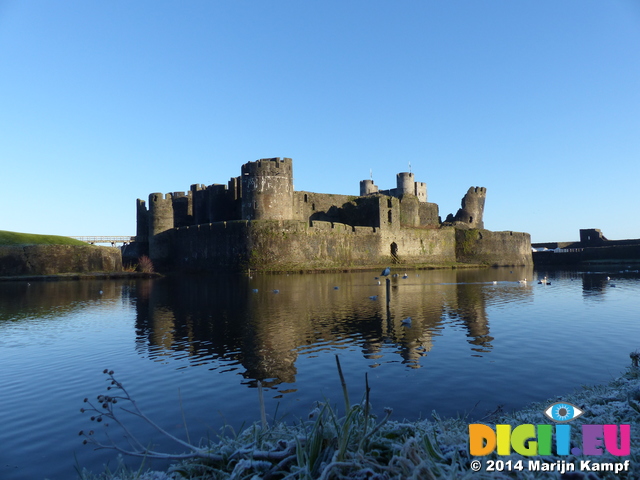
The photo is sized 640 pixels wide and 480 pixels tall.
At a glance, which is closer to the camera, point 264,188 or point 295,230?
point 295,230

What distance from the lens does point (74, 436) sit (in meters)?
5.26

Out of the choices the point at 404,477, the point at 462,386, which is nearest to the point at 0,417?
the point at 404,477

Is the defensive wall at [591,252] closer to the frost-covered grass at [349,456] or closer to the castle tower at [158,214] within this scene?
the castle tower at [158,214]

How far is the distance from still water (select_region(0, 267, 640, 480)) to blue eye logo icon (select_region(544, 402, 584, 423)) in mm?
1701

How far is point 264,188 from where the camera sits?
37.9 metres

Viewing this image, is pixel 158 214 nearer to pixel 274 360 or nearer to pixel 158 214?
pixel 158 214

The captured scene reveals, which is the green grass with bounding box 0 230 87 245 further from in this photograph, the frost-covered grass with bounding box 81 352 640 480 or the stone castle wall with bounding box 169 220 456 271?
the frost-covered grass with bounding box 81 352 640 480

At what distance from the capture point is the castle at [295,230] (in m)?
36.7

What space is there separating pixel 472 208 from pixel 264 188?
2894 cm

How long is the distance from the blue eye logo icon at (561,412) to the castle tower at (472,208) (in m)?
53.5

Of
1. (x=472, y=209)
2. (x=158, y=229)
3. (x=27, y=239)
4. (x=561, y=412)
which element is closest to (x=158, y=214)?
(x=158, y=229)

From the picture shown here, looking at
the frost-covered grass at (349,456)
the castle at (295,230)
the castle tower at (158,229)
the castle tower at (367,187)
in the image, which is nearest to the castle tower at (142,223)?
the castle at (295,230)

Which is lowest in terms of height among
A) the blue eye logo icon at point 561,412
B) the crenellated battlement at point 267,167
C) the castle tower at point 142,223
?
the blue eye logo icon at point 561,412

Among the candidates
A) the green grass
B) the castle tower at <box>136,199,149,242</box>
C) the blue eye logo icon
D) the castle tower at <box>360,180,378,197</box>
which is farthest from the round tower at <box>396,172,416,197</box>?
the blue eye logo icon
